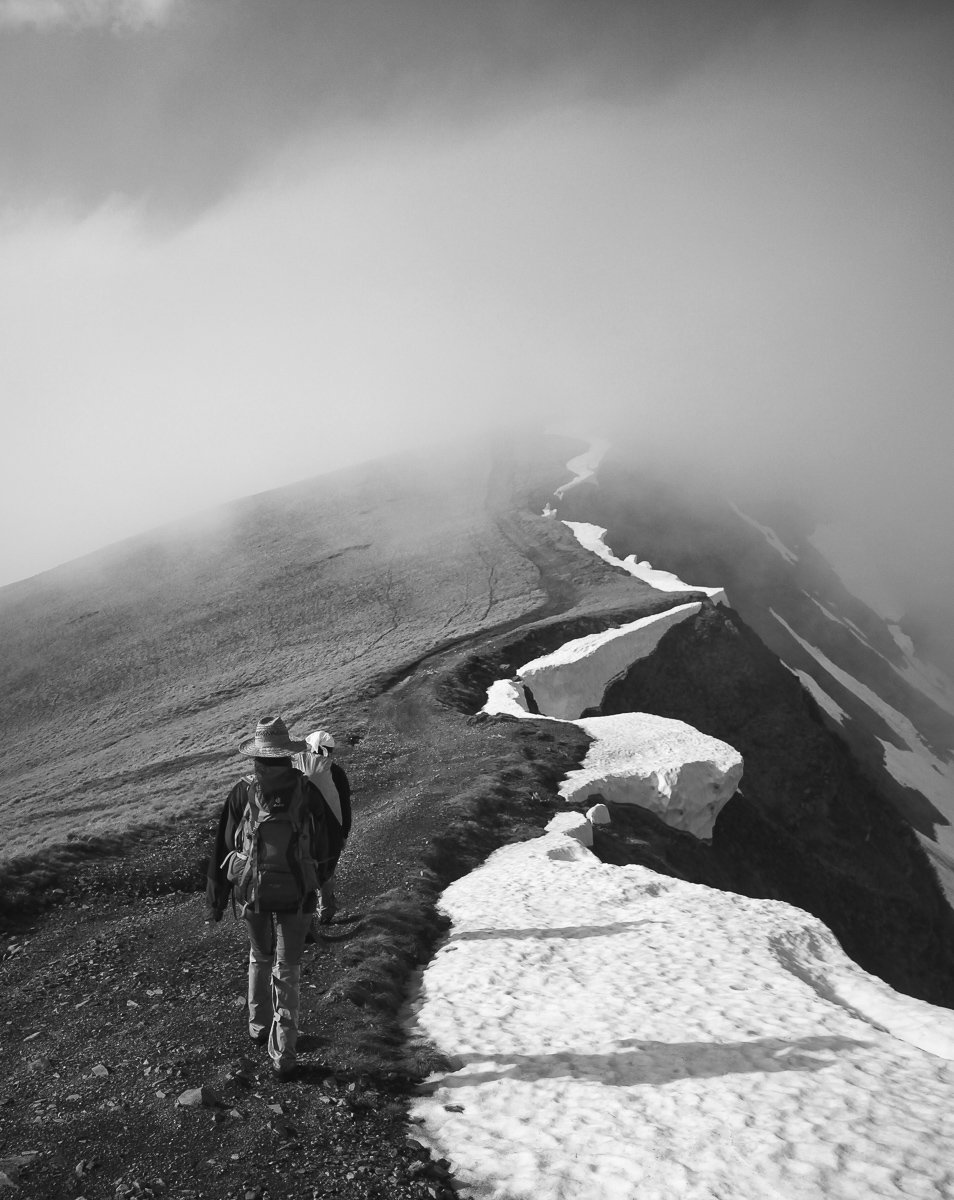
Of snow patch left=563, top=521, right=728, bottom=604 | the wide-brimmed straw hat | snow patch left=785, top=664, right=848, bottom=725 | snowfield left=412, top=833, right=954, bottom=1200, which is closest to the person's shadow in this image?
snowfield left=412, top=833, right=954, bottom=1200

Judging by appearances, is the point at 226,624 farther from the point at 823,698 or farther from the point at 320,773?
the point at 320,773

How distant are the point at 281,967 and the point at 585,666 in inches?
1235

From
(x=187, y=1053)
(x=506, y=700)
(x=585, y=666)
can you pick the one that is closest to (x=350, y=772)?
Answer: (x=506, y=700)

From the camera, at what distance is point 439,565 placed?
65.1 metres

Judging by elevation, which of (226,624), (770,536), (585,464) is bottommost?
(770,536)

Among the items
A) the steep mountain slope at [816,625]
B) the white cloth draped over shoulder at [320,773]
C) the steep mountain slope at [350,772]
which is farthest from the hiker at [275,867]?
the steep mountain slope at [816,625]

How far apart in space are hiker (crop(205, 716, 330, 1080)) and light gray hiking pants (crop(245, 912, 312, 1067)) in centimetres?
1

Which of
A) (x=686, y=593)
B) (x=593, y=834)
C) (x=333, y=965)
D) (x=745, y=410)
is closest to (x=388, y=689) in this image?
(x=593, y=834)

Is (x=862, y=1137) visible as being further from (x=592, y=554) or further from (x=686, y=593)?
(x=592, y=554)

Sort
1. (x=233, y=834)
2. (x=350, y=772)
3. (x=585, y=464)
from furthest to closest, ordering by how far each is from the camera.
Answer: (x=585, y=464)
(x=350, y=772)
(x=233, y=834)

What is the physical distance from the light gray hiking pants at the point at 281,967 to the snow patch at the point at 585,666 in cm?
2948

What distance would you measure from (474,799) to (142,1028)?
12589 mm

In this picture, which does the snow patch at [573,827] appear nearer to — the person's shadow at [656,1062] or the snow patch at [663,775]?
the snow patch at [663,775]

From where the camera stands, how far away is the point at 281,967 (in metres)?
8.31
